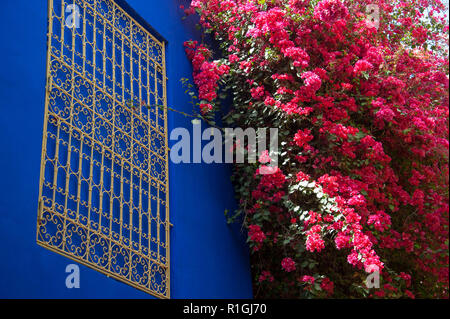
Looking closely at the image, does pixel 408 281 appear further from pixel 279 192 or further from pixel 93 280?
pixel 93 280

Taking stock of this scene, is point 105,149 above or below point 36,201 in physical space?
above

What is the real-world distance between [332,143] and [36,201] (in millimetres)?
2623

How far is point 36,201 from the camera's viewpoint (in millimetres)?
3064

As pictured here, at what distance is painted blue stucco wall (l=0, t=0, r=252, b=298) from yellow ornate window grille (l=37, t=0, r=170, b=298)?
0.29 feet

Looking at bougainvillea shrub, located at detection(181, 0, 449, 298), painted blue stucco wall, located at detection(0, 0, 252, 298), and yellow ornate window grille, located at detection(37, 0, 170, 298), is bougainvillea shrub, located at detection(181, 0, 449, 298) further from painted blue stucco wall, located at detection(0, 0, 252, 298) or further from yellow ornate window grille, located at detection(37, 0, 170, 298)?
yellow ornate window grille, located at detection(37, 0, 170, 298)

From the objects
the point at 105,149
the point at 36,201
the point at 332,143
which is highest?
the point at 332,143

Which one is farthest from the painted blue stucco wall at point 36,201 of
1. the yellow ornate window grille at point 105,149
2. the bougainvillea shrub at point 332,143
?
the bougainvillea shrub at point 332,143

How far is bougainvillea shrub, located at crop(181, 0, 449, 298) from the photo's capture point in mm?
4539

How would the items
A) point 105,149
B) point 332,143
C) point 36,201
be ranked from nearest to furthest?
point 36,201 < point 105,149 < point 332,143

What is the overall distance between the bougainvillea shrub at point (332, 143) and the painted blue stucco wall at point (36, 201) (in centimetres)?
38

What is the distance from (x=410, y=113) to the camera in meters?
5.09

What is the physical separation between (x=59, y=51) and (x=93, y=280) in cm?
158

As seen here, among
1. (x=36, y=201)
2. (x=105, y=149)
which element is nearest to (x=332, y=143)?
(x=105, y=149)

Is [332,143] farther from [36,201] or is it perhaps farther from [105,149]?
[36,201]
